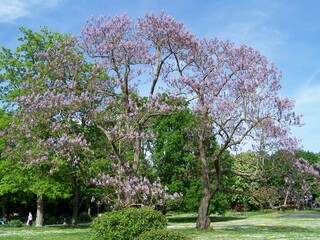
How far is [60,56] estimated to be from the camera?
86.8 ft

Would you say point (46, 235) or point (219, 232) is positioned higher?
point (46, 235)

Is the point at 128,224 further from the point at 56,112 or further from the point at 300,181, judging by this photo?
the point at 300,181

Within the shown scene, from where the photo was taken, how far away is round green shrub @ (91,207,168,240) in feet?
54.0

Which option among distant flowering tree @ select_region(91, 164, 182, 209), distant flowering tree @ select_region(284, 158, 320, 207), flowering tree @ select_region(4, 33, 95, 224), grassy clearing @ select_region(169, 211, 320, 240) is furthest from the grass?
flowering tree @ select_region(4, 33, 95, 224)

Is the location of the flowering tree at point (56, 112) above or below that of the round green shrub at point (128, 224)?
above

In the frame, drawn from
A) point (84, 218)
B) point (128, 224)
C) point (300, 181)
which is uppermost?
point (300, 181)

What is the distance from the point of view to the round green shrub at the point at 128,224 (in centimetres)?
1647

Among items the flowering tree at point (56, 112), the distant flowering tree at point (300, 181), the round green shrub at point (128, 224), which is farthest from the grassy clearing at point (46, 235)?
the distant flowering tree at point (300, 181)

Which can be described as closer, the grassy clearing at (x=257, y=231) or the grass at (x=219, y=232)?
the grassy clearing at (x=257, y=231)

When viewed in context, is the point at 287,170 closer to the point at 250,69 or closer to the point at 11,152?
the point at 250,69

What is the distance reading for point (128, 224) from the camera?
55.0 feet

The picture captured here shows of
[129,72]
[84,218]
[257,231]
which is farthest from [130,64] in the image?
[84,218]

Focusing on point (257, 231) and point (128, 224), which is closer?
point (128, 224)

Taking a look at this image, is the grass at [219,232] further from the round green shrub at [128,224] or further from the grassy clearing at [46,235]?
the round green shrub at [128,224]
